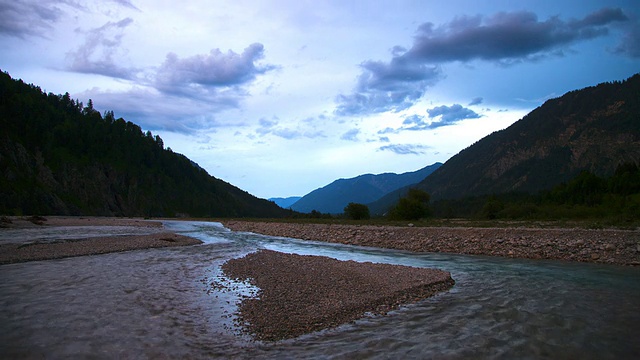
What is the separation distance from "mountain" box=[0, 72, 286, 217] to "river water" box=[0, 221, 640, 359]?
260 ft

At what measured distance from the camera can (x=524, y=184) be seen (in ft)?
553

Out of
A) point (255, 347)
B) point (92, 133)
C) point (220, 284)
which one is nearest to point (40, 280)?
point (220, 284)

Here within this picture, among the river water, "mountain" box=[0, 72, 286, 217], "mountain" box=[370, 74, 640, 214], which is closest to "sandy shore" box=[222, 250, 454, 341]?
the river water

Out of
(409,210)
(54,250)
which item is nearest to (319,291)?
(54,250)

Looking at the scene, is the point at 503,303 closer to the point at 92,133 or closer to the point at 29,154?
the point at 29,154

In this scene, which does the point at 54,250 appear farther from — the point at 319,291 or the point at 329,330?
the point at 329,330

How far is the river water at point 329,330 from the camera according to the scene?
8.11 metres

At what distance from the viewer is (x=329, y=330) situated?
959 centimetres

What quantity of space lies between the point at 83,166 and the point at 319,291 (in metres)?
126

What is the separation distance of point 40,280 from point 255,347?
1230 cm

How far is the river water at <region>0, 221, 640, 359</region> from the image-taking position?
319 inches

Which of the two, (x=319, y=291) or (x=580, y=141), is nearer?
(x=319, y=291)

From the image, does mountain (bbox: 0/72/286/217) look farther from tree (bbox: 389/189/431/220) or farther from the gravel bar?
tree (bbox: 389/189/431/220)

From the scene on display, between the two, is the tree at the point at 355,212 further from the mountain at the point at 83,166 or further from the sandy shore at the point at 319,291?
the mountain at the point at 83,166
